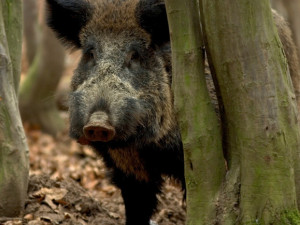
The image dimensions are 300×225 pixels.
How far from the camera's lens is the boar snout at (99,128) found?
433cm

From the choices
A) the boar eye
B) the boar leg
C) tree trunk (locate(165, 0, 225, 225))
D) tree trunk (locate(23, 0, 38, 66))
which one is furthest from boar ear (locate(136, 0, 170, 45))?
tree trunk (locate(23, 0, 38, 66))

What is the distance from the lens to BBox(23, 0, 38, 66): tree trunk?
15.4 m

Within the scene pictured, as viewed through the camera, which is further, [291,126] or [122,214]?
[122,214]

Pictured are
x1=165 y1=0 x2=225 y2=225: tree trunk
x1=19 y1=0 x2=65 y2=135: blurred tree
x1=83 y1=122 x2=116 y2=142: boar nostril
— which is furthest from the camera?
x1=19 y1=0 x2=65 y2=135: blurred tree

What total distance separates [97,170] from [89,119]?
4748mm

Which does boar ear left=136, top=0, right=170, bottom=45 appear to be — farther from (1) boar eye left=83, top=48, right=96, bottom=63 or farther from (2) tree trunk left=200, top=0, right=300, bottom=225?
(2) tree trunk left=200, top=0, right=300, bottom=225

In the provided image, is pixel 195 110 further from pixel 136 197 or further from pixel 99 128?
pixel 136 197

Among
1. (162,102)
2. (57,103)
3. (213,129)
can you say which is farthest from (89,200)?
(57,103)

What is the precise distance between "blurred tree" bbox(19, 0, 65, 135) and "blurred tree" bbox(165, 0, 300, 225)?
26.0 ft

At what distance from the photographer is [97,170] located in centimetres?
911

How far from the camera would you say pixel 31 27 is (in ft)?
51.4

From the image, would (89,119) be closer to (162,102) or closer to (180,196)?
(162,102)

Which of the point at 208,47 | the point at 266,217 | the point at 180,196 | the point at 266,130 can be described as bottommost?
the point at 180,196

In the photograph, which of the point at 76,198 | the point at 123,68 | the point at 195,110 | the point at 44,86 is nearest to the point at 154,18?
the point at 123,68
